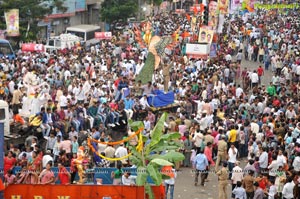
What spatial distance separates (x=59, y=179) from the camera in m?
17.1

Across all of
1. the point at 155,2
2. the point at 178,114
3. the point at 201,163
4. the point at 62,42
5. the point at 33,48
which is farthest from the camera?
the point at 155,2

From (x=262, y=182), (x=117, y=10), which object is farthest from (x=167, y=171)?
(x=117, y=10)

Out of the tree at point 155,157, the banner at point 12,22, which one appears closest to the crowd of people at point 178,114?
the banner at point 12,22

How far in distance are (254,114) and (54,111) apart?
5645mm

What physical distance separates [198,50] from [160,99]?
6853mm

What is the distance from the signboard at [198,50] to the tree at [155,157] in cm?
1632

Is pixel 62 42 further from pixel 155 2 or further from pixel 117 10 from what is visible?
pixel 155 2

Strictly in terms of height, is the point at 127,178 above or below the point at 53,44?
above

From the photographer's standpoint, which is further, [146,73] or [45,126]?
[146,73]

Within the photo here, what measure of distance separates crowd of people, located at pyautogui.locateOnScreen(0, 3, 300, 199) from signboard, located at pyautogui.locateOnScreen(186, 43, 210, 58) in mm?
526

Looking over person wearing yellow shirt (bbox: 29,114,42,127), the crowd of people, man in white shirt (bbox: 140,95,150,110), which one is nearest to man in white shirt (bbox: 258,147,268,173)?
the crowd of people

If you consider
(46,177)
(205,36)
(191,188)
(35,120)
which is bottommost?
(191,188)

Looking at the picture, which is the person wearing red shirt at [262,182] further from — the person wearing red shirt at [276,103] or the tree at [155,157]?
the person wearing red shirt at [276,103]

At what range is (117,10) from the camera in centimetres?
5359
